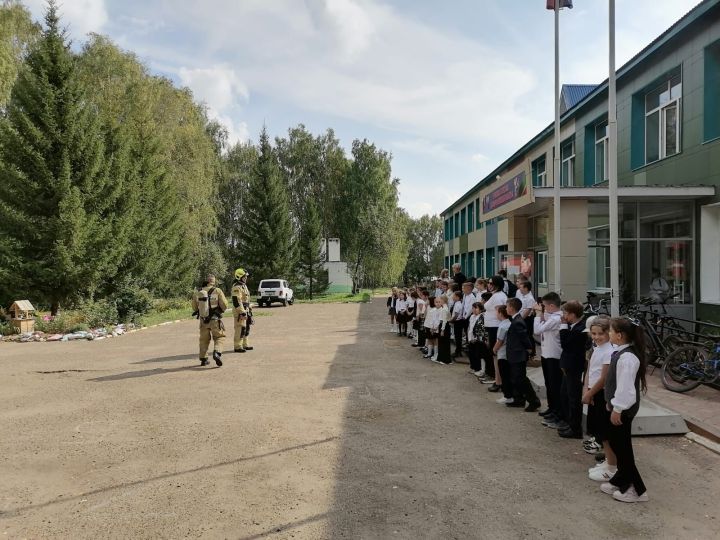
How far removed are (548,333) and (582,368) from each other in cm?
67

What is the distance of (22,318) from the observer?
1691 cm

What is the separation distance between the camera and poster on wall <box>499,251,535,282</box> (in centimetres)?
1664

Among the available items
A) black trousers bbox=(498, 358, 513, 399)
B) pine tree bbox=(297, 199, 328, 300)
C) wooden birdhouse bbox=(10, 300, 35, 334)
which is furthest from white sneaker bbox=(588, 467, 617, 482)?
pine tree bbox=(297, 199, 328, 300)

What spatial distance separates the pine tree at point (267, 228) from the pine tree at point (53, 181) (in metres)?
21.0

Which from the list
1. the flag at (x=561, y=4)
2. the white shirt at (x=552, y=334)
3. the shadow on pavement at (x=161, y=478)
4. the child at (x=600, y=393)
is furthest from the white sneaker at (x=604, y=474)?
the flag at (x=561, y=4)

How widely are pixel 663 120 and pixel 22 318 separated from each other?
20.1 meters

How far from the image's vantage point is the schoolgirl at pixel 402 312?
51.2 ft

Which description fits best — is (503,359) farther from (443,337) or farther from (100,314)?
(100,314)

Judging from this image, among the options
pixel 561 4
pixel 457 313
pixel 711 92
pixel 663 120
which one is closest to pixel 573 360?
pixel 457 313

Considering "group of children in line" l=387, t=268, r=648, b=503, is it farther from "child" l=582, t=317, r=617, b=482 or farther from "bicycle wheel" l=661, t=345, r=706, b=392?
"bicycle wheel" l=661, t=345, r=706, b=392

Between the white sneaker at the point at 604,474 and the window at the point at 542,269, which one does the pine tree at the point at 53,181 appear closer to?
the window at the point at 542,269

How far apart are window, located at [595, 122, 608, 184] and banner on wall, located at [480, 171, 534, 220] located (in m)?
3.67

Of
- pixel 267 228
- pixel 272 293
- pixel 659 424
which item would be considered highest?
pixel 267 228

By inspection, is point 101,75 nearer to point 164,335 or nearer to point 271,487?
point 164,335
